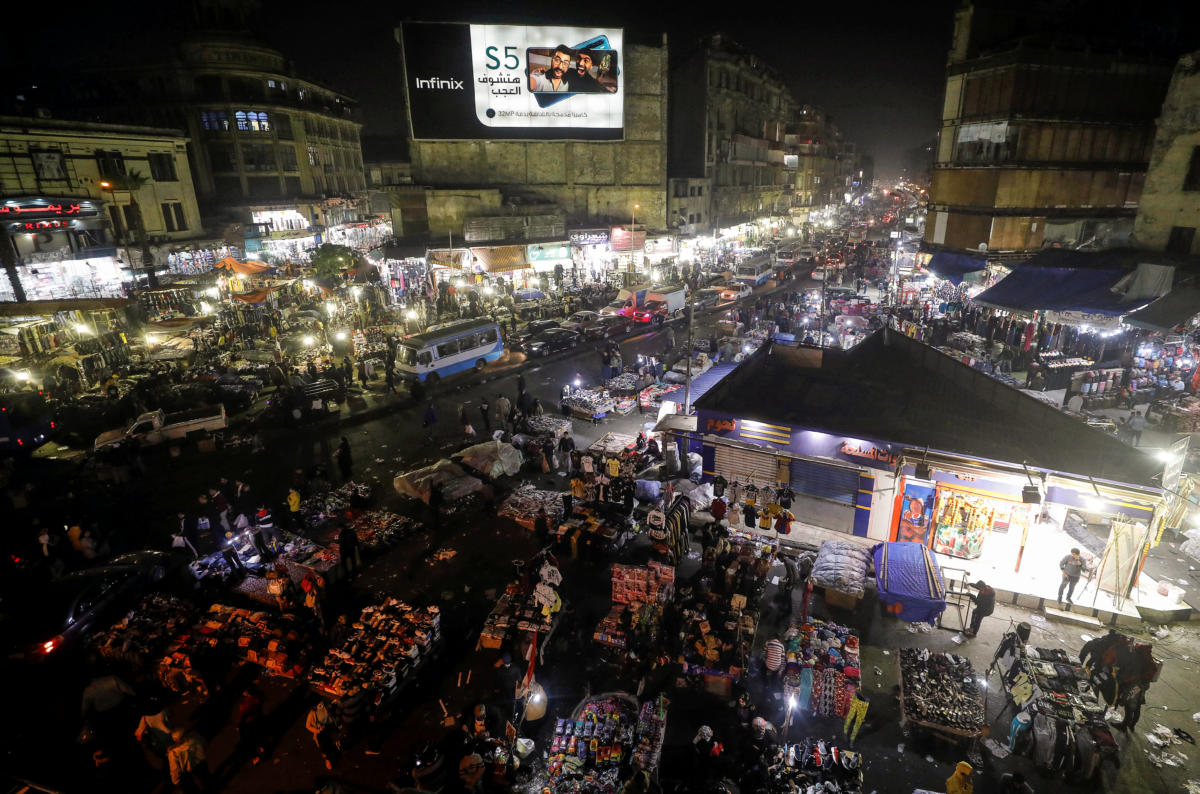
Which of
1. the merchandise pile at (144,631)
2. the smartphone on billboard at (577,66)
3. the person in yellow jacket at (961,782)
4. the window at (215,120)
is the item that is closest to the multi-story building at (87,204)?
the window at (215,120)

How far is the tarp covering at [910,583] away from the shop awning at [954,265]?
2419 cm

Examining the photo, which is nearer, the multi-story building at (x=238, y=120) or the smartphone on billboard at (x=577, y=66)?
the smartphone on billboard at (x=577, y=66)

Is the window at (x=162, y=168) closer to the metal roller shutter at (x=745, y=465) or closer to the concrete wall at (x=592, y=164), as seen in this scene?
the concrete wall at (x=592, y=164)

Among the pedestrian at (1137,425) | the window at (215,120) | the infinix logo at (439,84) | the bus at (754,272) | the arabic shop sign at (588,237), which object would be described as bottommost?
the pedestrian at (1137,425)

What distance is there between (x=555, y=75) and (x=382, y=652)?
153 feet

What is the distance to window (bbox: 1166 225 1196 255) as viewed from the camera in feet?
66.9

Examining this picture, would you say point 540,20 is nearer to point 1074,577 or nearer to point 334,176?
point 334,176

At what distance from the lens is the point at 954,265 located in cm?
3084

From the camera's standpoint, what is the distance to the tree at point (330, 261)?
38.7m

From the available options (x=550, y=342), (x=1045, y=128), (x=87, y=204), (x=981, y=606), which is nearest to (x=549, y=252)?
(x=550, y=342)

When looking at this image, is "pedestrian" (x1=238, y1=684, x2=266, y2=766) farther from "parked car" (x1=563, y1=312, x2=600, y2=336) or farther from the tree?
the tree

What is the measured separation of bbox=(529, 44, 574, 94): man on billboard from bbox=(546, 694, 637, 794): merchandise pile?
47386 millimetres

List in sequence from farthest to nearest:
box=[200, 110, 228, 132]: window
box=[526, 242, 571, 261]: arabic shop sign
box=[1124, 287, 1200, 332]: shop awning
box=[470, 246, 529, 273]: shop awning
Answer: box=[200, 110, 228, 132]: window
box=[526, 242, 571, 261]: arabic shop sign
box=[470, 246, 529, 273]: shop awning
box=[1124, 287, 1200, 332]: shop awning

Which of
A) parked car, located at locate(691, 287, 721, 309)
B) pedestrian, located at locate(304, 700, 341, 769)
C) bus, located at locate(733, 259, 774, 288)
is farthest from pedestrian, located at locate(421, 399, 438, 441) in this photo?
bus, located at locate(733, 259, 774, 288)
